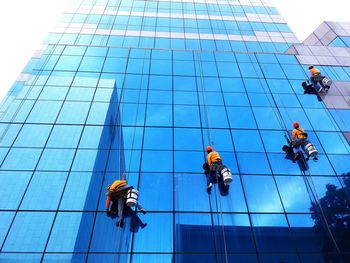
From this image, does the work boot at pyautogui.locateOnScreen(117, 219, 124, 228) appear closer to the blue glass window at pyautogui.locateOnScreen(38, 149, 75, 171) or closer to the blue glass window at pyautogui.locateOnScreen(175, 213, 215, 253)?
the blue glass window at pyautogui.locateOnScreen(175, 213, 215, 253)

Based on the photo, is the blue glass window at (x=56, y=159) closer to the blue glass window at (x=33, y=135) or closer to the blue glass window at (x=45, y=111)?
the blue glass window at (x=33, y=135)

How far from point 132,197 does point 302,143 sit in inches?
353

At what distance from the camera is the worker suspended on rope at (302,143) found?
481 inches

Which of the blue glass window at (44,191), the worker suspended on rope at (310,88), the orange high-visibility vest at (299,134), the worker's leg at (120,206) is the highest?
the worker suspended on rope at (310,88)

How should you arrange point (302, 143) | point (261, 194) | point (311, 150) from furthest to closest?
point (302, 143), point (311, 150), point (261, 194)

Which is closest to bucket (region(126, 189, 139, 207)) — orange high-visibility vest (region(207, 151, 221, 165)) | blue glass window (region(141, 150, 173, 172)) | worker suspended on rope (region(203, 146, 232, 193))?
blue glass window (region(141, 150, 173, 172))

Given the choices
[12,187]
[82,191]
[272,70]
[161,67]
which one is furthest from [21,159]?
[272,70]

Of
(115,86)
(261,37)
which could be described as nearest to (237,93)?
(115,86)

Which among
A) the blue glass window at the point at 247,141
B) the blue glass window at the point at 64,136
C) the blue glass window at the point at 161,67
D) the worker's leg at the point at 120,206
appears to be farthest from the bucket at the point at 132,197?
the blue glass window at the point at 161,67

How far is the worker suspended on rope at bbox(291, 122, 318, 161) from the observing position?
40.1 ft

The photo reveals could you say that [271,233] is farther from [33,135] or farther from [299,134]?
[33,135]

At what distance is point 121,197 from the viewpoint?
10406 millimetres

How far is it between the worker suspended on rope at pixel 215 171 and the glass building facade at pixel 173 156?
0.39 meters

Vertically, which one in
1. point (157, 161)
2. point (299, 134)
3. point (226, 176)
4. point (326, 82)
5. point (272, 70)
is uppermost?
point (272, 70)
